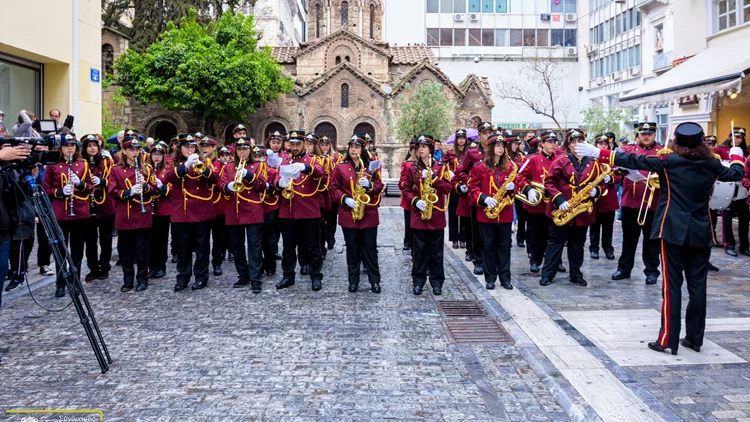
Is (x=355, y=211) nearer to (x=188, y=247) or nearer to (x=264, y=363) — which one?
(x=188, y=247)

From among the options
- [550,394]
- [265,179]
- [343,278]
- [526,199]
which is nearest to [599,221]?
[526,199]

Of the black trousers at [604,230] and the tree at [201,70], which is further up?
the tree at [201,70]

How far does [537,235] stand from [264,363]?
600 centimetres

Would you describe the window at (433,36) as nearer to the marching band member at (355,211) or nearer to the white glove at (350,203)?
the marching band member at (355,211)

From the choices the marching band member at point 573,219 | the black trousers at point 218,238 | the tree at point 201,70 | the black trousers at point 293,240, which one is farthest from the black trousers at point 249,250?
the tree at point 201,70

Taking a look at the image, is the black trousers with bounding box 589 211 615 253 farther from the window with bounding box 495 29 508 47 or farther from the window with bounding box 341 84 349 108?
the window with bounding box 495 29 508 47

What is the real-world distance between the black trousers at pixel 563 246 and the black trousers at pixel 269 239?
425cm

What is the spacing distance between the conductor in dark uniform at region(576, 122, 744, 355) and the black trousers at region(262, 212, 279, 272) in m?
5.52

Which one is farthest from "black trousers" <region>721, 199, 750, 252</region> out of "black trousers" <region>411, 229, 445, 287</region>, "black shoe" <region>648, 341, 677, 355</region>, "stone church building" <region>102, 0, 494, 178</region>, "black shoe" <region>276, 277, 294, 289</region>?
"stone church building" <region>102, 0, 494, 178</region>

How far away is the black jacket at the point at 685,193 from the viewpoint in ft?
19.6

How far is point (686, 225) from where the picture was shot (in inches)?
236

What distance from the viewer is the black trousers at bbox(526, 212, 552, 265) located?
34.2 feet

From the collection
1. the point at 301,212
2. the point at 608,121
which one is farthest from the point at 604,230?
the point at 608,121

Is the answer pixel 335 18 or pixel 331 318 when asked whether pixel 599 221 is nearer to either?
pixel 331 318
